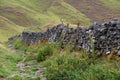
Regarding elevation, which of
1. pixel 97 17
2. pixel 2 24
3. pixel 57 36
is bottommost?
pixel 97 17

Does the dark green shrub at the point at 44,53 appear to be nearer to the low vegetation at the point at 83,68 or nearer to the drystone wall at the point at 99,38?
the drystone wall at the point at 99,38

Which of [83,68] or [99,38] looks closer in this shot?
[83,68]

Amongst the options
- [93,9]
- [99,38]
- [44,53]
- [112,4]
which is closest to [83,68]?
[99,38]

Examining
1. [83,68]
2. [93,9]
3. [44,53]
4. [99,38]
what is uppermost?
[99,38]

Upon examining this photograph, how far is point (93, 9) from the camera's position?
6973 inches

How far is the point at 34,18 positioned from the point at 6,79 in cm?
12248

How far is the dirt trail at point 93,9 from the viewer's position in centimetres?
16388

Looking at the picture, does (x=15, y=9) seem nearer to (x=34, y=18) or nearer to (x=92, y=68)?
(x=34, y=18)

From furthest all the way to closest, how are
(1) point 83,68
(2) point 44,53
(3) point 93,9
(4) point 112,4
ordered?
(4) point 112,4
(3) point 93,9
(2) point 44,53
(1) point 83,68

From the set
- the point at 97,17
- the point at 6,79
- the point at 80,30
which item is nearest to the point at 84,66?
the point at 6,79

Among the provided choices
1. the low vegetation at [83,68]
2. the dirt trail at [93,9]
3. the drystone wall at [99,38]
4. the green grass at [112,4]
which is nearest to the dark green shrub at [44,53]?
the drystone wall at [99,38]

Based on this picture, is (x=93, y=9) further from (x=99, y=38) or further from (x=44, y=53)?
(x=99, y=38)

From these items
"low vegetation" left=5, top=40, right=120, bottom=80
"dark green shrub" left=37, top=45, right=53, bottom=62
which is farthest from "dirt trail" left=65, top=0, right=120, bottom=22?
"low vegetation" left=5, top=40, right=120, bottom=80

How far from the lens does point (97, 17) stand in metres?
159
